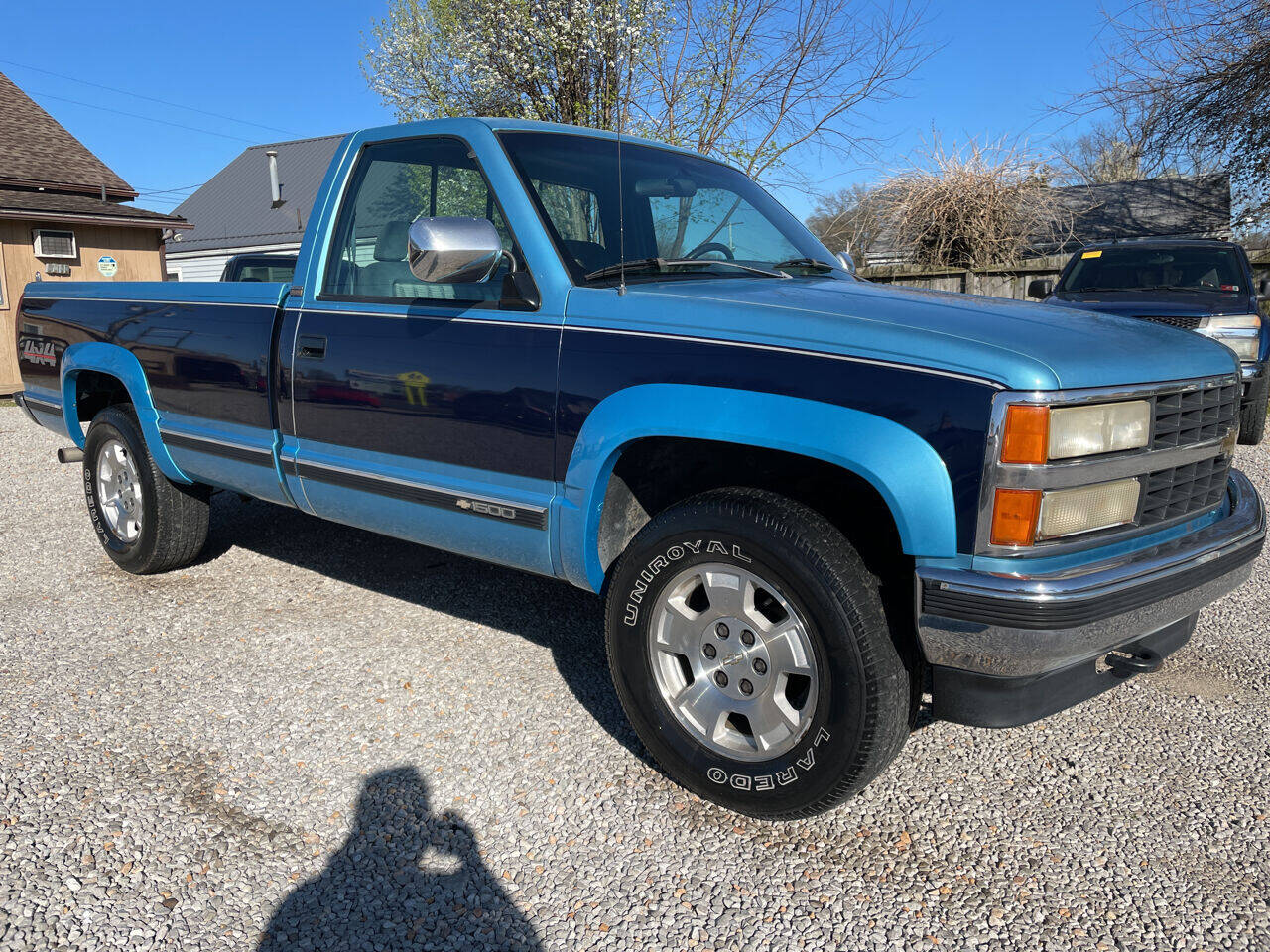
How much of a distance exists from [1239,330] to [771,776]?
7584 mm

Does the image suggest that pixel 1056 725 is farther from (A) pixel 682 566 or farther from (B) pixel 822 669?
(A) pixel 682 566

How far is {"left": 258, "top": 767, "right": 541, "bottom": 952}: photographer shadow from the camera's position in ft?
7.58

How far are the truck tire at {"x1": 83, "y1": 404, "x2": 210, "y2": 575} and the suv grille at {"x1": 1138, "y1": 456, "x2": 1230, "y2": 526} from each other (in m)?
4.28

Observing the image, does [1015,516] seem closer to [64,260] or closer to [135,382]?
[135,382]

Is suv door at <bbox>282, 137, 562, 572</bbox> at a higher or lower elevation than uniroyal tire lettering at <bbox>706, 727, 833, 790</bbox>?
higher

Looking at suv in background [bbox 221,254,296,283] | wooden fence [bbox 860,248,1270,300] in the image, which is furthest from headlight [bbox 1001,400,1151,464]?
wooden fence [bbox 860,248,1270,300]

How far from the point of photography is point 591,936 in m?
2.33

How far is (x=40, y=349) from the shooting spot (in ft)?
17.3

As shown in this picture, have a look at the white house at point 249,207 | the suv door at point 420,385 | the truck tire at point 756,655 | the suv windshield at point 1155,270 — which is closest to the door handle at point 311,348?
the suv door at point 420,385

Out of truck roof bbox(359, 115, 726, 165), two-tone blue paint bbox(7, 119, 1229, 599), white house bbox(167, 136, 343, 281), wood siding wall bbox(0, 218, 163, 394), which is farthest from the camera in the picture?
white house bbox(167, 136, 343, 281)

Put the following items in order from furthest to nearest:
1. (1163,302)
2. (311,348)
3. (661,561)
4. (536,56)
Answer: (536,56)
(1163,302)
(311,348)
(661,561)

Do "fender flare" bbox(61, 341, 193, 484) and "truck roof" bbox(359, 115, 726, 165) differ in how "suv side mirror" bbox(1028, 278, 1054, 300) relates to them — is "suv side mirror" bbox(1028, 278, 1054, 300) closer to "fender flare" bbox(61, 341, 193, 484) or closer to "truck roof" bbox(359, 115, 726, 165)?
"truck roof" bbox(359, 115, 726, 165)

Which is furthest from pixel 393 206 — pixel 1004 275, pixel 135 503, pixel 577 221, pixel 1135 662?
pixel 1004 275

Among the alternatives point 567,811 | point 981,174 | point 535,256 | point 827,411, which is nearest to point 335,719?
point 567,811
